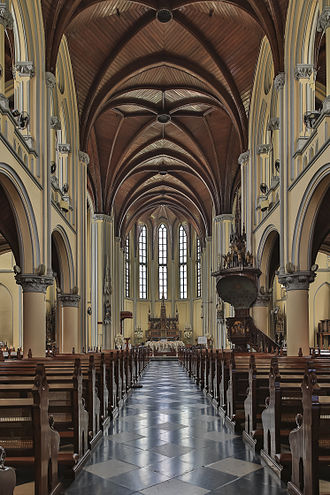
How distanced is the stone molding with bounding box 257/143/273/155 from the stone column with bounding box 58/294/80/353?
28.7 ft

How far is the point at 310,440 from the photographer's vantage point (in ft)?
13.1

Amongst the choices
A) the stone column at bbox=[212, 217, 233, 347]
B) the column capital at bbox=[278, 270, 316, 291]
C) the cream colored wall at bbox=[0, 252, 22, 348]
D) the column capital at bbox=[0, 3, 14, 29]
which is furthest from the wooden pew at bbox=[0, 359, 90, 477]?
the stone column at bbox=[212, 217, 233, 347]

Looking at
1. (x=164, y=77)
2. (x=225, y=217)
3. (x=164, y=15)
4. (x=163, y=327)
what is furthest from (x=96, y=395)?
(x=163, y=327)

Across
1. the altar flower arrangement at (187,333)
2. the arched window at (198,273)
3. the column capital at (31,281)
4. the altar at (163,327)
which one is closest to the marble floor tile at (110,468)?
the column capital at (31,281)

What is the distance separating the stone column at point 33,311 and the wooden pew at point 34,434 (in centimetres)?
831

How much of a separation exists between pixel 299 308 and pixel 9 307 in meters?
14.9

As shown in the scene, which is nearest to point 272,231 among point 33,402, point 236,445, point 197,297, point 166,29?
point 166,29

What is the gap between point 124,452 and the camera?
6.38m

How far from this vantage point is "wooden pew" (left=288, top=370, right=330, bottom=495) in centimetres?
396

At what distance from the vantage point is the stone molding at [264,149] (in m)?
18.8

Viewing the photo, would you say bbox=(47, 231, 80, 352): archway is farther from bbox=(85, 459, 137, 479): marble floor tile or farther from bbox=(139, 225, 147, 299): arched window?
bbox=(139, 225, 147, 299): arched window

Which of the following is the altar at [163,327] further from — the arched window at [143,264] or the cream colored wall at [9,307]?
the cream colored wall at [9,307]

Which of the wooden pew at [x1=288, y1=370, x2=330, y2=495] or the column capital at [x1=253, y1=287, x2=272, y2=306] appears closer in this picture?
the wooden pew at [x1=288, y1=370, x2=330, y2=495]

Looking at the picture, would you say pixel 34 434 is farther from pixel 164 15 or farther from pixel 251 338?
pixel 164 15
